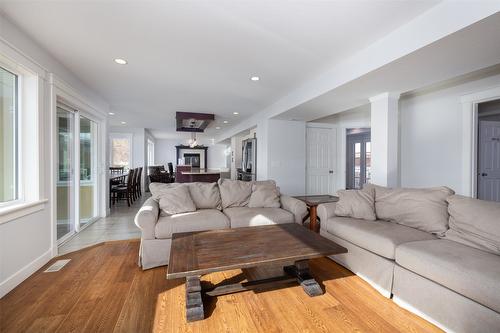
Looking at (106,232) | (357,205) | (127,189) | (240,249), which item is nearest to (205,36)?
(240,249)

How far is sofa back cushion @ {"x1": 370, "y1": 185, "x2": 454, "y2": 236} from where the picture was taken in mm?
2205

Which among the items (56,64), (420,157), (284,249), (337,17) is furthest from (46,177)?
(420,157)

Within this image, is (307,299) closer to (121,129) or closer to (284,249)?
(284,249)

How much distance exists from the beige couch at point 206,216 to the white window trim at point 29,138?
111 cm

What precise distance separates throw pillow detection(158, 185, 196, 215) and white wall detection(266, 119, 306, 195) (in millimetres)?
2496

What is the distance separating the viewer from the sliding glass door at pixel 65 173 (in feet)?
10.4

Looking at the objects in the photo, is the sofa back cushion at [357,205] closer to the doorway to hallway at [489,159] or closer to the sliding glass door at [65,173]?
the doorway to hallway at [489,159]

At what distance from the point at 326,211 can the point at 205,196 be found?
5.46ft

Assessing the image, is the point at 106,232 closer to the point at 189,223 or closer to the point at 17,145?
the point at 17,145

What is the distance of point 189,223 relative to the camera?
261 cm

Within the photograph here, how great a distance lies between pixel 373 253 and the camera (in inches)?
83.9

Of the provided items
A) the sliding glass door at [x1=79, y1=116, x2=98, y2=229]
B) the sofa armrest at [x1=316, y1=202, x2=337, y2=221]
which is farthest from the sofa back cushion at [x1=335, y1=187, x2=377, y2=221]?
the sliding glass door at [x1=79, y1=116, x2=98, y2=229]

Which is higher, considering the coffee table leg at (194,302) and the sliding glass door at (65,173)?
the sliding glass door at (65,173)

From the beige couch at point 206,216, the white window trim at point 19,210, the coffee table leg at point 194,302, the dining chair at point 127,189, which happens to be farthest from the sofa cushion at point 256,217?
the dining chair at point 127,189
